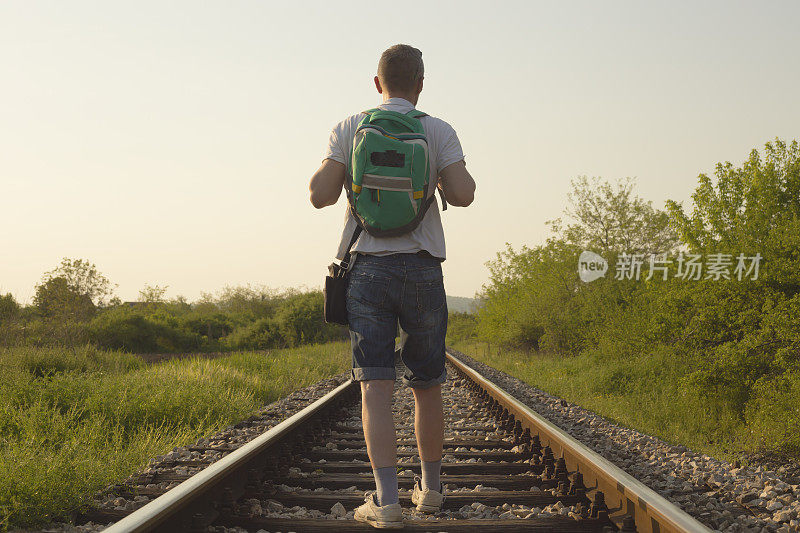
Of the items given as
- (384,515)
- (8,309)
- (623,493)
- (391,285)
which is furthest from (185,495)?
(8,309)

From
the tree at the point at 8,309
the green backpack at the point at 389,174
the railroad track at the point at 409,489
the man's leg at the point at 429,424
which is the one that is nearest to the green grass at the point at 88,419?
the railroad track at the point at 409,489

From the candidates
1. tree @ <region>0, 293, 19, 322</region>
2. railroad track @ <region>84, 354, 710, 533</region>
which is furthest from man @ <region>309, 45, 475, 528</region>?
tree @ <region>0, 293, 19, 322</region>

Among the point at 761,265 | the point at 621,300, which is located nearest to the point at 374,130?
the point at 761,265

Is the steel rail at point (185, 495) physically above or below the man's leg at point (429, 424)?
below

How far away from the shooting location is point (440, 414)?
2820 millimetres

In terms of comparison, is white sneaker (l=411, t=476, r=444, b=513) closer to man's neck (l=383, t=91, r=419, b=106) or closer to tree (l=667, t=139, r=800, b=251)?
man's neck (l=383, t=91, r=419, b=106)

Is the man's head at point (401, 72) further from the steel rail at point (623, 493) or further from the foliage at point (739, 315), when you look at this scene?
the foliage at point (739, 315)

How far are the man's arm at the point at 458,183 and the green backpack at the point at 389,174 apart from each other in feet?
0.40

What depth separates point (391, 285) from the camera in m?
2.56

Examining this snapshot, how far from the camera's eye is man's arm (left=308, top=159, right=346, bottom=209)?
8.48ft

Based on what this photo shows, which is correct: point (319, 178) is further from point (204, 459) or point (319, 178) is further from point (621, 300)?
point (621, 300)

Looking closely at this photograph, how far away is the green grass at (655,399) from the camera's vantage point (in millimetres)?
7445

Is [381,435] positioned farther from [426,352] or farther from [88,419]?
[88,419]

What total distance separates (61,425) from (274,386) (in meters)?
3.73
